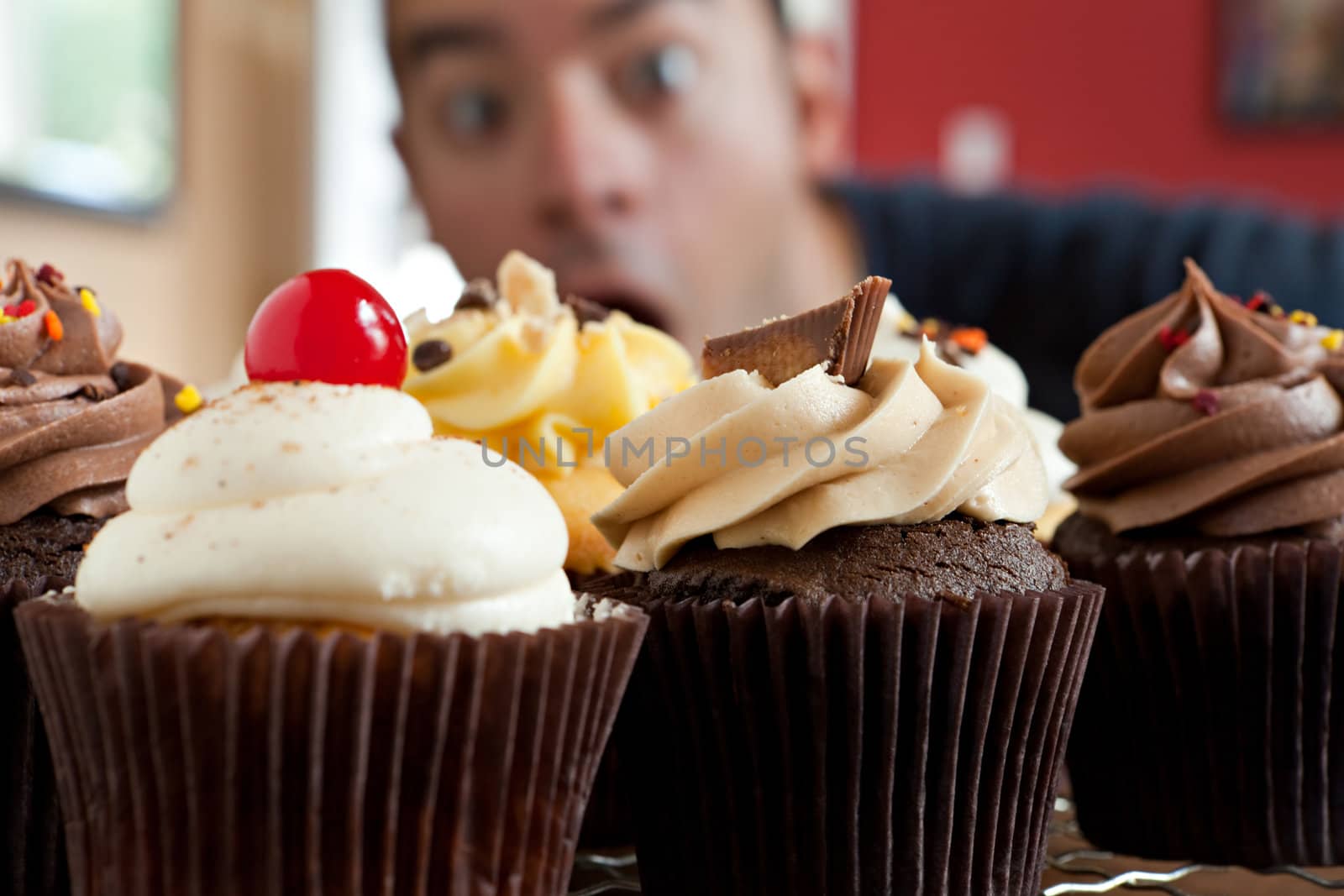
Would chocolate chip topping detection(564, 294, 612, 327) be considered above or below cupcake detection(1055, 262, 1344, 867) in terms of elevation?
above

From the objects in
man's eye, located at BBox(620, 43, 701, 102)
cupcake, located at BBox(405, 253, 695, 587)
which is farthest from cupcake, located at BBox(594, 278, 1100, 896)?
man's eye, located at BBox(620, 43, 701, 102)

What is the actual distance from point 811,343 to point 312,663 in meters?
0.82

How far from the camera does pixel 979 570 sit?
5.74ft

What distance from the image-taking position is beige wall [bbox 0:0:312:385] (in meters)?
6.55

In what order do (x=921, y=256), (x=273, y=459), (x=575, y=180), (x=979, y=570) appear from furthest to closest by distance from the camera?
(x=921, y=256), (x=575, y=180), (x=979, y=570), (x=273, y=459)

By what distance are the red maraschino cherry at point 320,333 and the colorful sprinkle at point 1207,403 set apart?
1.40 metres

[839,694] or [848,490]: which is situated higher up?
[848,490]

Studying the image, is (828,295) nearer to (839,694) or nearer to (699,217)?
(699,217)

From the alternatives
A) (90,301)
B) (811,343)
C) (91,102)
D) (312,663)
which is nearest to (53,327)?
(90,301)

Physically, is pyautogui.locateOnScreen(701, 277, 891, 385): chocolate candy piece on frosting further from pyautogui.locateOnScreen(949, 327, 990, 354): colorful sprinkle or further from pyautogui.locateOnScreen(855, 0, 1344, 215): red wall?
pyautogui.locateOnScreen(855, 0, 1344, 215): red wall

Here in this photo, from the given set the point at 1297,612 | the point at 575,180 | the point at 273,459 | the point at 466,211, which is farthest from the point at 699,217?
the point at 273,459

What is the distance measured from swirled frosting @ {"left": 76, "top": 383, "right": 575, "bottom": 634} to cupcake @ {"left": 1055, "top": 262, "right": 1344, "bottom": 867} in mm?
1148

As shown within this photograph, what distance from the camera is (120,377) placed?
76.8 inches

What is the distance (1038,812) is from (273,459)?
1.16 m
